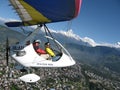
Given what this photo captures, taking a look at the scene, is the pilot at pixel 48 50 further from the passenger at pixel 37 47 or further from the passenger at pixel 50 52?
the passenger at pixel 37 47

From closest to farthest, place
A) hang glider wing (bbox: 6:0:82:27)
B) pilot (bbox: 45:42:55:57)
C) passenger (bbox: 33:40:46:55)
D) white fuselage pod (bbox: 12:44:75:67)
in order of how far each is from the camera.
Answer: hang glider wing (bbox: 6:0:82:27) < white fuselage pod (bbox: 12:44:75:67) < passenger (bbox: 33:40:46:55) < pilot (bbox: 45:42:55:57)

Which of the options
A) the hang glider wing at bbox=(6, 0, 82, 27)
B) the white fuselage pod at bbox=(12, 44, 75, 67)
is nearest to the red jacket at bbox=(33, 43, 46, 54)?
the white fuselage pod at bbox=(12, 44, 75, 67)

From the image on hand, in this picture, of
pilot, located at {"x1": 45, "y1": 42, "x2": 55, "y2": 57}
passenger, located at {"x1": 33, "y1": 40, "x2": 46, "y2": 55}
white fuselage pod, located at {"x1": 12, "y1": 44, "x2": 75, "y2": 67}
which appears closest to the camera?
white fuselage pod, located at {"x1": 12, "y1": 44, "x2": 75, "y2": 67}

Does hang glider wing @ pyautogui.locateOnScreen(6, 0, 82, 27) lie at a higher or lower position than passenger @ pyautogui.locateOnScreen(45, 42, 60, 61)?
higher

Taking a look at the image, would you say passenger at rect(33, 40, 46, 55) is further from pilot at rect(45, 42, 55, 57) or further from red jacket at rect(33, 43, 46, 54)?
pilot at rect(45, 42, 55, 57)

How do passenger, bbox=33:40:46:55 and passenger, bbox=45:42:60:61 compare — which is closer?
passenger, bbox=33:40:46:55

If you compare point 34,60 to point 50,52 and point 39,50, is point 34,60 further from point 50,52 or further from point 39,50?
point 50,52
